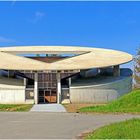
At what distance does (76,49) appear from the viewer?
2527 inches

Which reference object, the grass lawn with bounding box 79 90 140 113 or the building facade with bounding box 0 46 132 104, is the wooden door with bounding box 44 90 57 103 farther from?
the grass lawn with bounding box 79 90 140 113

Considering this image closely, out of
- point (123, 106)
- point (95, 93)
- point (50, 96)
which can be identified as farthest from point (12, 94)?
point (123, 106)

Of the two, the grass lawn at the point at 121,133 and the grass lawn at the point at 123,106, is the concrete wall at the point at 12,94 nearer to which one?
the grass lawn at the point at 123,106

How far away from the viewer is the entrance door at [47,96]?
54031mm

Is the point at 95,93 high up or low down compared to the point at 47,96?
up

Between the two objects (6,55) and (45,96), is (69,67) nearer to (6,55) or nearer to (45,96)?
(45,96)

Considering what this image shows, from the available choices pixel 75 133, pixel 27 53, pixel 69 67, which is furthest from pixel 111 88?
pixel 75 133

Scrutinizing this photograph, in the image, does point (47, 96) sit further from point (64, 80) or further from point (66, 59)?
point (66, 59)

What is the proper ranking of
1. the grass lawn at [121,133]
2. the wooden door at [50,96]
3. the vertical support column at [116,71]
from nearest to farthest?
1. the grass lawn at [121,133]
2. the wooden door at [50,96]
3. the vertical support column at [116,71]

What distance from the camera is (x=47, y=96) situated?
5431 centimetres

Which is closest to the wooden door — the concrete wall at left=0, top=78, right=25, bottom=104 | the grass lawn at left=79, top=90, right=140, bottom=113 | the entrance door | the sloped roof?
the entrance door

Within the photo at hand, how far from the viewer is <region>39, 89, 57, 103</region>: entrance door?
177 ft

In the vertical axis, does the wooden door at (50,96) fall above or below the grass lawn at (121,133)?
above

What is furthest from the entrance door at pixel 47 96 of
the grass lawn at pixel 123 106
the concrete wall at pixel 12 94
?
the grass lawn at pixel 123 106
